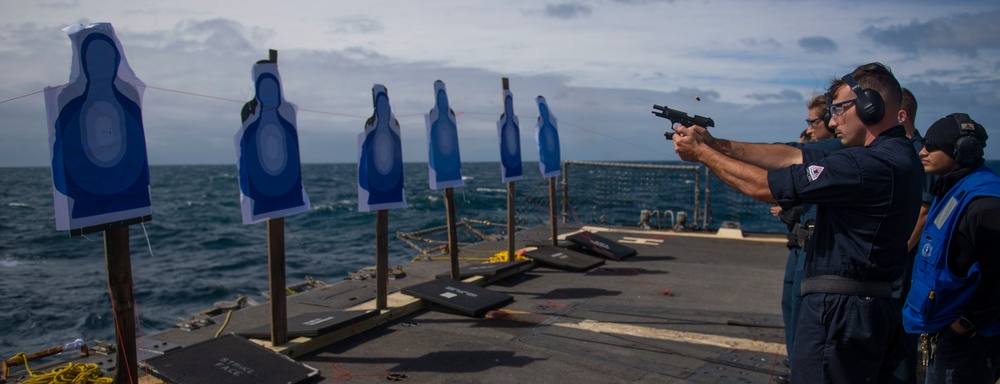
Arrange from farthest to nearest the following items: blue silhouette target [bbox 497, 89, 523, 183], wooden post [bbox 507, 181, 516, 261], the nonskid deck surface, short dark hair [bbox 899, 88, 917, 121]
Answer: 1. blue silhouette target [bbox 497, 89, 523, 183]
2. wooden post [bbox 507, 181, 516, 261]
3. the nonskid deck surface
4. short dark hair [bbox 899, 88, 917, 121]

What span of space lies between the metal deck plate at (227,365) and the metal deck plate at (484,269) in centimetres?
367

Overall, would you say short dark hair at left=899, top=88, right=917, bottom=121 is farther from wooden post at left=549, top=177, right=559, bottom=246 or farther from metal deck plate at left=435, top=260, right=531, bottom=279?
wooden post at left=549, top=177, right=559, bottom=246

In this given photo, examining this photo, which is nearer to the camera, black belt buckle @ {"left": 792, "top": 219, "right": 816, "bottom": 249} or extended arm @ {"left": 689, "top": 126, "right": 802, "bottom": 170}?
extended arm @ {"left": 689, "top": 126, "right": 802, "bottom": 170}

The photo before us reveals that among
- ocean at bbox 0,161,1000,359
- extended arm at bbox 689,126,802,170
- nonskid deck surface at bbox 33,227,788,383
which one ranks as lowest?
ocean at bbox 0,161,1000,359

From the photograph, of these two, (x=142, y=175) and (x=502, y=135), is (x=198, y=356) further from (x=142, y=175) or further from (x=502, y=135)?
(x=502, y=135)

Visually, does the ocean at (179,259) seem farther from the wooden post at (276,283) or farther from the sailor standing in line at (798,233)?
the sailor standing in line at (798,233)

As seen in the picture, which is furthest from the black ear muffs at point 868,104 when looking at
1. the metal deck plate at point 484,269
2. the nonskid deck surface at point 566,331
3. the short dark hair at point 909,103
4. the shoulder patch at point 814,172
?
the metal deck plate at point 484,269

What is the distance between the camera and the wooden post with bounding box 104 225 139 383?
4.81 meters

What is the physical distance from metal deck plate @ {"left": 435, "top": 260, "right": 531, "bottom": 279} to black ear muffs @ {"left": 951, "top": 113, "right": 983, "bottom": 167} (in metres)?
6.20

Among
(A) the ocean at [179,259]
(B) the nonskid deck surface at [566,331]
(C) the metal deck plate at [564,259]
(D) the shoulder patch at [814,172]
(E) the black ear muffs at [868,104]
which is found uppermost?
(E) the black ear muffs at [868,104]

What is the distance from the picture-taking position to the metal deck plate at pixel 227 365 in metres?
5.17

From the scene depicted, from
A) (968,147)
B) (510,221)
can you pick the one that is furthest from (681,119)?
(510,221)

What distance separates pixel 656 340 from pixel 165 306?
12145 mm

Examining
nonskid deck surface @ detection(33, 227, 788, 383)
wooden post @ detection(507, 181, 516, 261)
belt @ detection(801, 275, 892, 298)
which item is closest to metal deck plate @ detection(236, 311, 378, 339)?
nonskid deck surface @ detection(33, 227, 788, 383)
